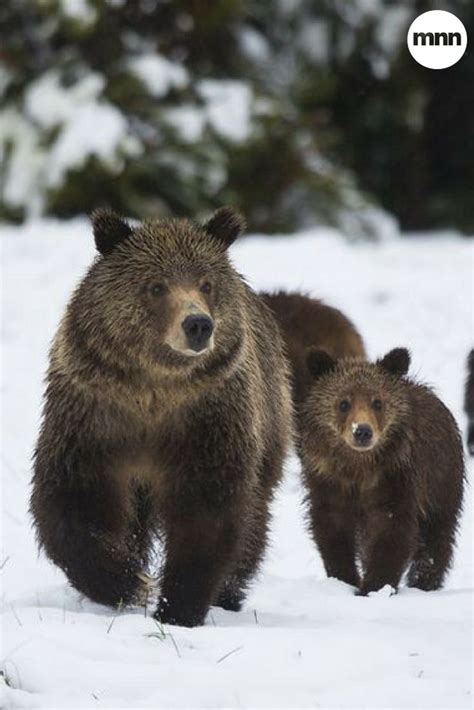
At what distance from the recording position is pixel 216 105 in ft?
60.0

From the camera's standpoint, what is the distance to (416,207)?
21.2 metres

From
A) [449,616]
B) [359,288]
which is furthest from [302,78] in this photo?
[449,616]

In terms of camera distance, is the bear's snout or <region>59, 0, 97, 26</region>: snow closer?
the bear's snout

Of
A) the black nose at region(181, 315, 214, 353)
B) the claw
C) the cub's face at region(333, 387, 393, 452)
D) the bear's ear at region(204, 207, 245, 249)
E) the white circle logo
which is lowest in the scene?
the claw

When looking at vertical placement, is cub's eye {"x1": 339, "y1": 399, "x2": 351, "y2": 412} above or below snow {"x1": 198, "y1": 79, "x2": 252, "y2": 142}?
below

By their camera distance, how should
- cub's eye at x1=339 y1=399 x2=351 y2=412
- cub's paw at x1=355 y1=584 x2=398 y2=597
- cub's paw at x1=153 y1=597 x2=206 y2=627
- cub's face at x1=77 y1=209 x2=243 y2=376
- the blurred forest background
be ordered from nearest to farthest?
cub's face at x1=77 y1=209 x2=243 y2=376 → cub's paw at x1=153 y1=597 x2=206 y2=627 → cub's paw at x1=355 y1=584 x2=398 y2=597 → cub's eye at x1=339 y1=399 x2=351 y2=412 → the blurred forest background

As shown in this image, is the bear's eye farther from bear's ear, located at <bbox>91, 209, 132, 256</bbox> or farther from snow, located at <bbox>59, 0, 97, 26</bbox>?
snow, located at <bbox>59, 0, 97, 26</bbox>

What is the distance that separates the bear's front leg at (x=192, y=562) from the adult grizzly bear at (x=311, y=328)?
3821 mm

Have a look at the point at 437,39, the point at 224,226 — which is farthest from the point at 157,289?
the point at 437,39

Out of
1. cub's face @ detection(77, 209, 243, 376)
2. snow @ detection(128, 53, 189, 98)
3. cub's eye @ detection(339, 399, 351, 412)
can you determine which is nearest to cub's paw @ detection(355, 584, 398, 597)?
cub's eye @ detection(339, 399, 351, 412)

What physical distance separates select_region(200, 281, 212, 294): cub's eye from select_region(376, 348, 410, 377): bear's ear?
2.28 metres

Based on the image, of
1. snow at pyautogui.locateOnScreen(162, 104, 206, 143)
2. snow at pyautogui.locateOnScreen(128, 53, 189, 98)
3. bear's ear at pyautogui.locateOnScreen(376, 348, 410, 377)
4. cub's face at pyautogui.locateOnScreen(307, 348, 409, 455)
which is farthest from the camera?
snow at pyautogui.locateOnScreen(128, 53, 189, 98)

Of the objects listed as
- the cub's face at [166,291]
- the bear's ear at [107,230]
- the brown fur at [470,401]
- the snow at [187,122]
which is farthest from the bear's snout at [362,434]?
the snow at [187,122]

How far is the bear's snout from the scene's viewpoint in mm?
7797
